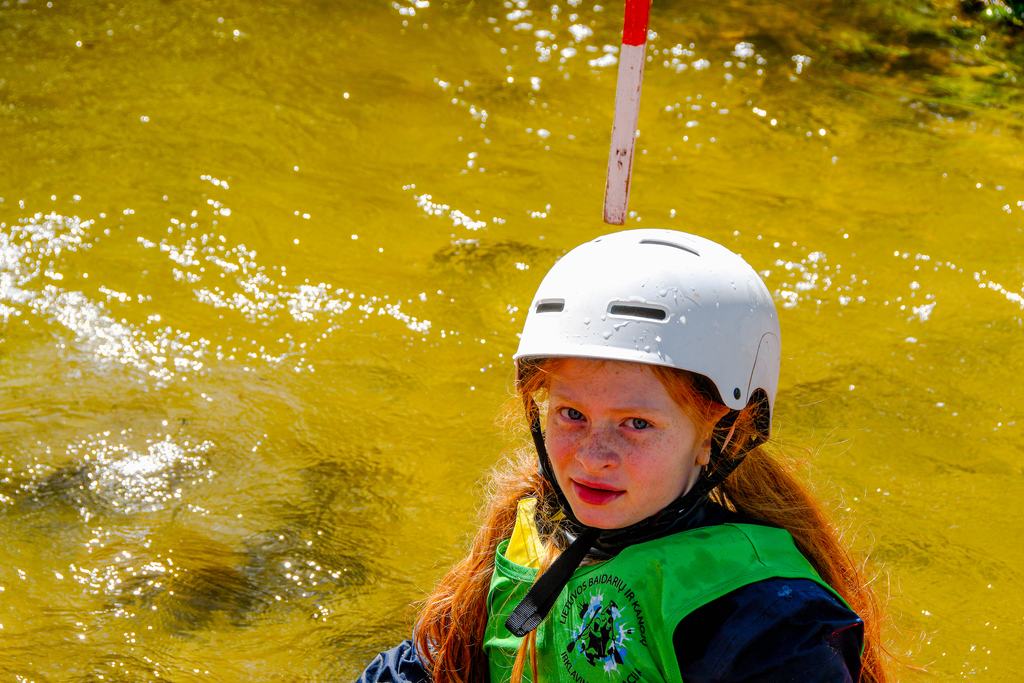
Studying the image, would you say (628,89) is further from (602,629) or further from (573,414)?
(602,629)

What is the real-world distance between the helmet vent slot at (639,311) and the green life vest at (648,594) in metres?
0.37

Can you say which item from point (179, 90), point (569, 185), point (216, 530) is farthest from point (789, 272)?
point (179, 90)

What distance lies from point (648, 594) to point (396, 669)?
0.68m

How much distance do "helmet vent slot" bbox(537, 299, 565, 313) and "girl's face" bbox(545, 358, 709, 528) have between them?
11 cm

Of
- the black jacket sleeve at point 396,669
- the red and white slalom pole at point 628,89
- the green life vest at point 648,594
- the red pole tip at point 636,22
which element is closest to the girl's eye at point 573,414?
the green life vest at point 648,594

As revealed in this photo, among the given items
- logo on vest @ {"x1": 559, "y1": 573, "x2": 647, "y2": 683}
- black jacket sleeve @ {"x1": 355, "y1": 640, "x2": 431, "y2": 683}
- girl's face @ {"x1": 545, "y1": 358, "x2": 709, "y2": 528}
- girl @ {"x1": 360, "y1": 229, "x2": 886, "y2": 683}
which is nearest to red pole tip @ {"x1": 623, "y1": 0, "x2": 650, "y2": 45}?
girl @ {"x1": 360, "y1": 229, "x2": 886, "y2": 683}

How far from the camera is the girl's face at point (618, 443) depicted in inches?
81.4

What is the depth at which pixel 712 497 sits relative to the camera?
2.30 meters

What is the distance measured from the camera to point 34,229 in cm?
487

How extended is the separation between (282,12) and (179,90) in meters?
1.08

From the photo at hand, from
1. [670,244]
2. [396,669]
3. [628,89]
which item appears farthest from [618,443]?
[628,89]

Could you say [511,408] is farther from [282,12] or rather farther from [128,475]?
[282,12]

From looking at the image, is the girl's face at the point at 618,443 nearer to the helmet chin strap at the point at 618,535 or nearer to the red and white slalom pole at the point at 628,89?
the helmet chin strap at the point at 618,535

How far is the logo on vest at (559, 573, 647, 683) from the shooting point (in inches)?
78.0
